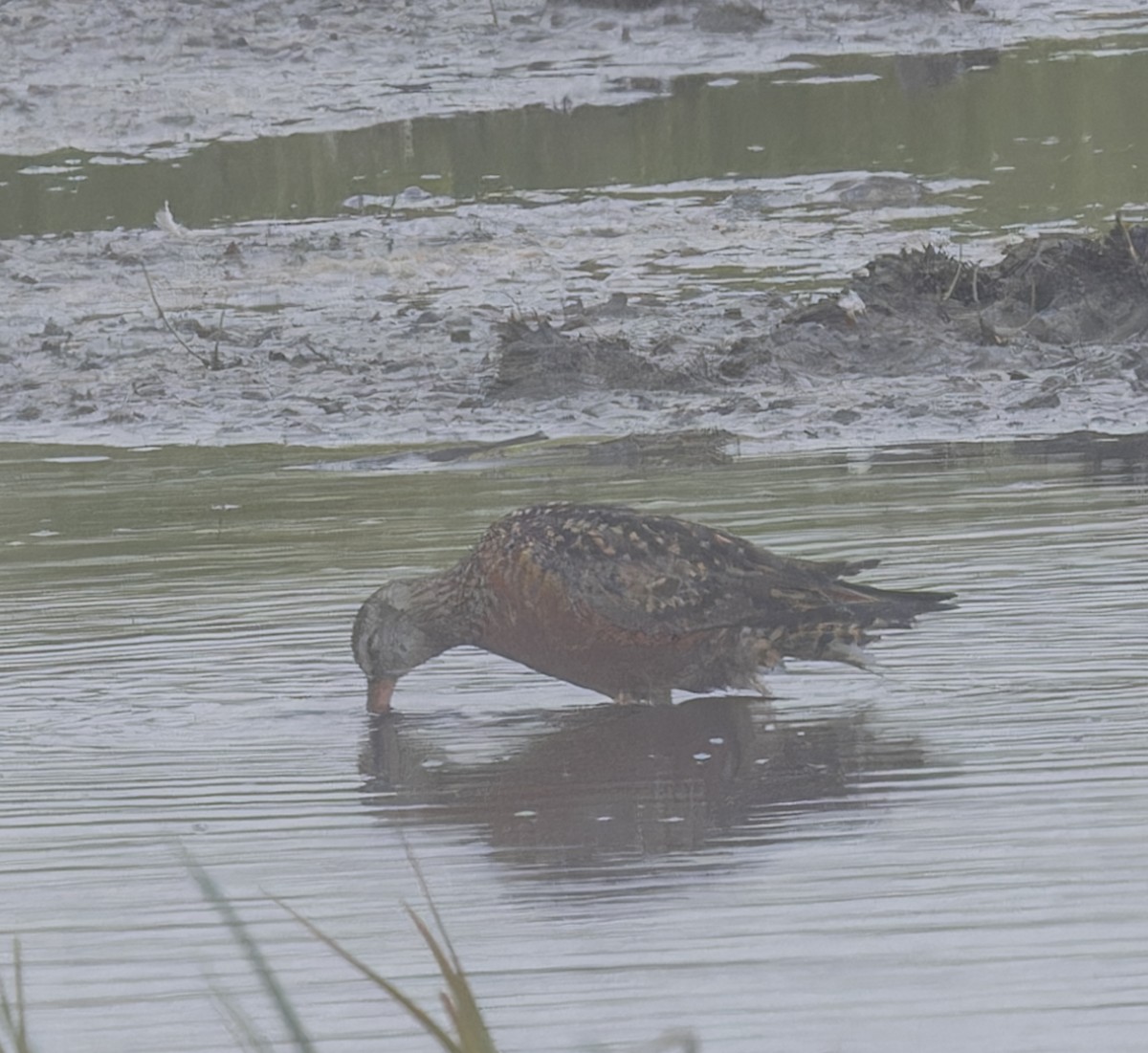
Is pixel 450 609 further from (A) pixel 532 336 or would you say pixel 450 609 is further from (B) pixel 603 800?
(A) pixel 532 336

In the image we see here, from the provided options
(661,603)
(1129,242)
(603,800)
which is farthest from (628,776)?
(1129,242)

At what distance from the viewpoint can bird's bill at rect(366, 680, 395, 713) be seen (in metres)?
5.95

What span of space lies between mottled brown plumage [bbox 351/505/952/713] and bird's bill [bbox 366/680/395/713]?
0.01 meters

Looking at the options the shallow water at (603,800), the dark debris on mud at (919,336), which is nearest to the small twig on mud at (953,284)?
the dark debris on mud at (919,336)

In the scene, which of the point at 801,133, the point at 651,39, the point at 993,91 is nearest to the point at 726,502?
the point at 801,133

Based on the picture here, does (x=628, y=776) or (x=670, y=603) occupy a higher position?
(x=670, y=603)

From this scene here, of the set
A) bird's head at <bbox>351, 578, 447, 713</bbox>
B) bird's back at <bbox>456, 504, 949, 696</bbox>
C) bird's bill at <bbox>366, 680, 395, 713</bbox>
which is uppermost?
bird's back at <bbox>456, 504, 949, 696</bbox>

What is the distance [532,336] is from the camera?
1004 cm

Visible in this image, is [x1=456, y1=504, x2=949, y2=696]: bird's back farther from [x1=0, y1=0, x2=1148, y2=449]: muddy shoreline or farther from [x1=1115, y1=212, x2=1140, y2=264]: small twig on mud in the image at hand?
[x1=1115, y1=212, x2=1140, y2=264]: small twig on mud

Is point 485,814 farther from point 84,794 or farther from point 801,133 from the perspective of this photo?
point 801,133

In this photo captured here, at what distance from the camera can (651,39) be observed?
21.3 metres

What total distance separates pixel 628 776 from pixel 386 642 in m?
0.94

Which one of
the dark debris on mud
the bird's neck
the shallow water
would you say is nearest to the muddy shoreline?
the dark debris on mud

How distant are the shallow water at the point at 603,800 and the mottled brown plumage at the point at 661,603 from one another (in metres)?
0.14
